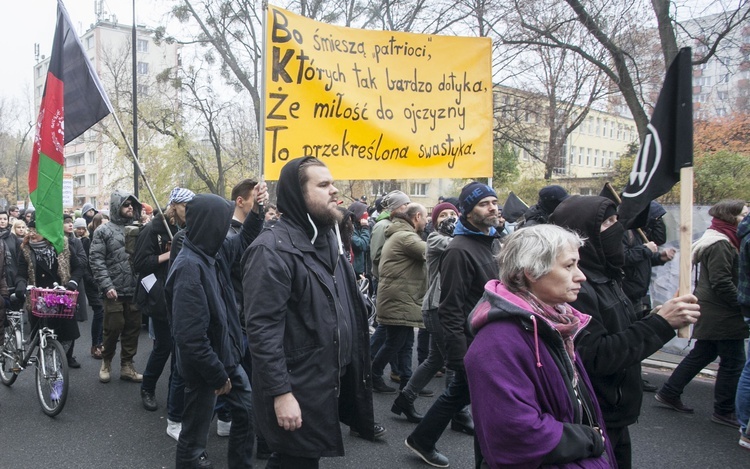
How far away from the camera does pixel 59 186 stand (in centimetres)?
496

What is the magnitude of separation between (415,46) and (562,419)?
145 inches

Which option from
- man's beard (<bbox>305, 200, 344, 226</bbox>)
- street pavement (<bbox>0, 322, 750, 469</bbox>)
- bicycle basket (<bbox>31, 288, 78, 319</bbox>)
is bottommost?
street pavement (<bbox>0, 322, 750, 469</bbox>)

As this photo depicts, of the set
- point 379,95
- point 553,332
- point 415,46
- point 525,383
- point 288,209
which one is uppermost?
→ point 415,46

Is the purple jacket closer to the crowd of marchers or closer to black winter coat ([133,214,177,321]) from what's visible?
the crowd of marchers

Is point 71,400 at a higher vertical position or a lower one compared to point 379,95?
lower

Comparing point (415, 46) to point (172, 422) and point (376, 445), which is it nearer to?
point (376, 445)

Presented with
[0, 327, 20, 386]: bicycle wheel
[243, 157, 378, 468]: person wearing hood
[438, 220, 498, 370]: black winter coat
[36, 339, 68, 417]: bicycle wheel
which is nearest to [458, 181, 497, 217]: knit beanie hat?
[438, 220, 498, 370]: black winter coat

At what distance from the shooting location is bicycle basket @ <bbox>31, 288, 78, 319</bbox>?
5.30m

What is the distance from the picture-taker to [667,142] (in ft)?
8.27

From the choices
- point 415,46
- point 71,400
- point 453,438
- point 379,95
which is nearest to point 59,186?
point 71,400

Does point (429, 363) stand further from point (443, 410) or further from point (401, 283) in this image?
point (401, 283)

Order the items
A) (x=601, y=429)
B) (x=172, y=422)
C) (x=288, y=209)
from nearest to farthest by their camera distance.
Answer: (x=601, y=429) < (x=288, y=209) < (x=172, y=422)

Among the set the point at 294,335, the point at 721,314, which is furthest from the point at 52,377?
the point at 721,314

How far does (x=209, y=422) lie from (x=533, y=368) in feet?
7.69
